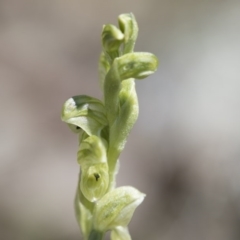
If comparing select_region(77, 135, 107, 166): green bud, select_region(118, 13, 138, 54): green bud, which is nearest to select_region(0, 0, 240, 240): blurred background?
select_region(77, 135, 107, 166): green bud

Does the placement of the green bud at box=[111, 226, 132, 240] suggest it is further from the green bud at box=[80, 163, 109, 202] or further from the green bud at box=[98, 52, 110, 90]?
the green bud at box=[98, 52, 110, 90]

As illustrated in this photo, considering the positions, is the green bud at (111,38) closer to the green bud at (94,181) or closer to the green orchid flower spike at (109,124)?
the green orchid flower spike at (109,124)

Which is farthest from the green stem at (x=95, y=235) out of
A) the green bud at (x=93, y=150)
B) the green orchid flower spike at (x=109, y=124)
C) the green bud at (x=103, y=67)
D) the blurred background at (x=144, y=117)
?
the blurred background at (x=144, y=117)

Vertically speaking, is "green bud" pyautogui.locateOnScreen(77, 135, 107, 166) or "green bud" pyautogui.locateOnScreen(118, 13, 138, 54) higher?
"green bud" pyautogui.locateOnScreen(118, 13, 138, 54)

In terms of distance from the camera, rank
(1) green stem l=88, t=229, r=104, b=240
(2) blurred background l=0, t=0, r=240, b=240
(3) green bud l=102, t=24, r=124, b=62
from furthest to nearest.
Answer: (2) blurred background l=0, t=0, r=240, b=240
(1) green stem l=88, t=229, r=104, b=240
(3) green bud l=102, t=24, r=124, b=62

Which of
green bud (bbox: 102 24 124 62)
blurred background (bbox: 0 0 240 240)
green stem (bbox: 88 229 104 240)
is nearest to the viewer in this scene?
green bud (bbox: 102 24 124 62)

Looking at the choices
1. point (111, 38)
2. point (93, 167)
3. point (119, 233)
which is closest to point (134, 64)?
point (111, 38)

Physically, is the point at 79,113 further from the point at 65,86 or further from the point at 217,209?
the point at 65,86
